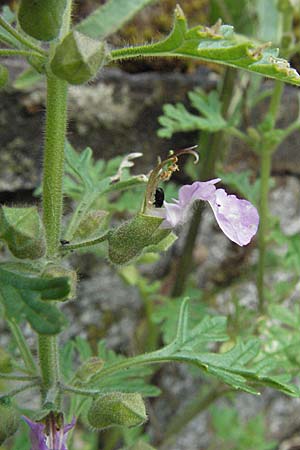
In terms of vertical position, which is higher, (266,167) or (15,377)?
(266,167)

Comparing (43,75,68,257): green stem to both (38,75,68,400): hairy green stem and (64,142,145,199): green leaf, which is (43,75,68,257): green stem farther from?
(64,142,145,199): green leaf

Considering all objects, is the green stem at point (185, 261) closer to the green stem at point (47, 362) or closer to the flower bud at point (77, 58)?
the green stem at point (47, 362)

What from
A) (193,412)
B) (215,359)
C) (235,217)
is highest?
(235,217)

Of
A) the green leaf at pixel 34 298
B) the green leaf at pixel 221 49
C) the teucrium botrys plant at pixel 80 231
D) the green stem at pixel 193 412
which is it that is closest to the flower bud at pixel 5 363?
the teucrium botrys plant at pixel 80 231

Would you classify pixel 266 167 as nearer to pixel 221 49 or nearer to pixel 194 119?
pixel 194 119

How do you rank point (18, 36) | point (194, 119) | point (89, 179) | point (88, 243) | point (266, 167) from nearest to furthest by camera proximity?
point (18, 36) → point (88, 243) → point (89, 179) → point (194, 119) → point (266, 167)

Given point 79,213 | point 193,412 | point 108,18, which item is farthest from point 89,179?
point 193,412
